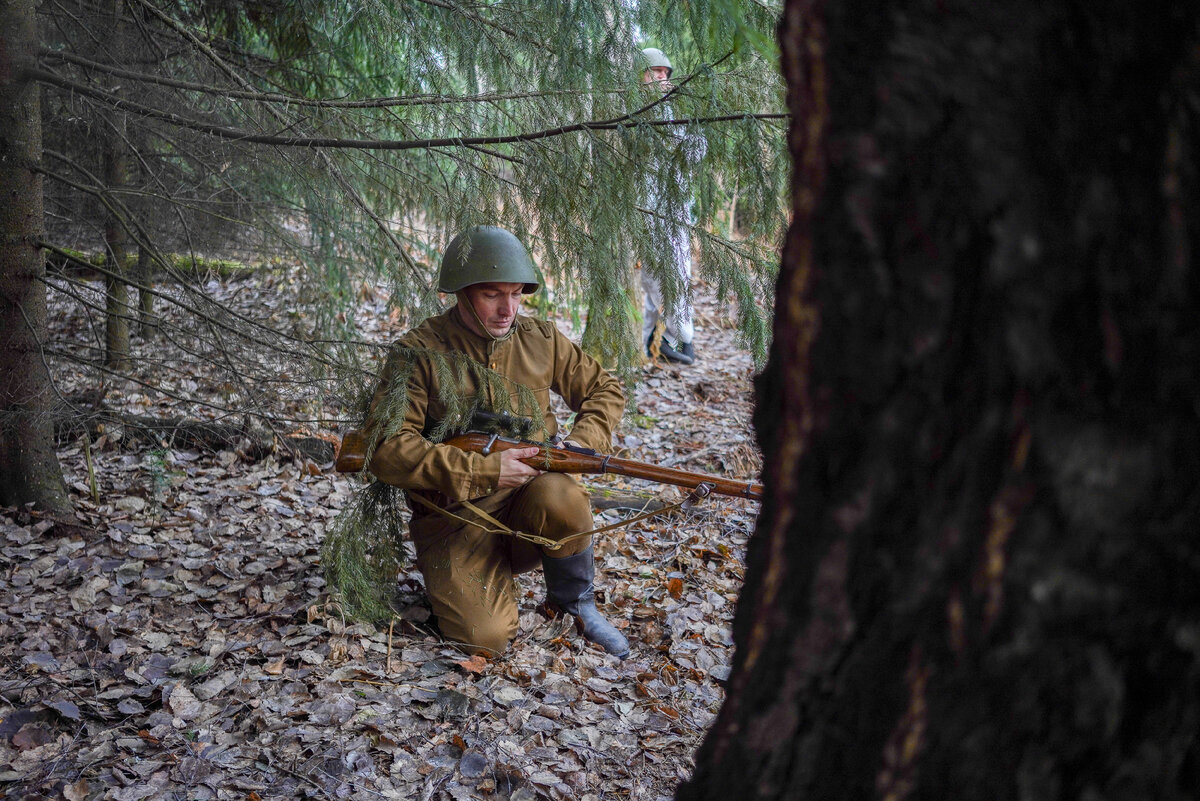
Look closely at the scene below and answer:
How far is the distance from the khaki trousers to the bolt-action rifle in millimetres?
149

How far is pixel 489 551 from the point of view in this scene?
4.27 m

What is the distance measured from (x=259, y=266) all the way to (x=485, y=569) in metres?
6.50

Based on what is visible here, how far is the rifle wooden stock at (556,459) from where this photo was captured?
381 centimetres

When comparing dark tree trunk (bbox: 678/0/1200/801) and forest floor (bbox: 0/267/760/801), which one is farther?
forest floor (bbox: 0/267/760/801)

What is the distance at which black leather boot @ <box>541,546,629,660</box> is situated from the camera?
163 inches

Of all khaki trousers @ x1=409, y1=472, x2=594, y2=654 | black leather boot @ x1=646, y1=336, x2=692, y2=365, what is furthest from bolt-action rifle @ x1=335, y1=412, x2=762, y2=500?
black leather boot @ x1=646, y1=336, x2=692, y2=365

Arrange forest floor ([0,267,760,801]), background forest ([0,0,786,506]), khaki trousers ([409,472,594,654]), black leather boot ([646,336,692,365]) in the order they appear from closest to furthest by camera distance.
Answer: forest floor ([0,267,760,801]) → background forest ([0,0,786,506]) → khaki trousers ([409,472,594,654]) → black leather boot ([646,336,692,365])

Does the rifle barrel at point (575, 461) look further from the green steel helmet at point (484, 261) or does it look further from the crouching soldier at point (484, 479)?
the green steel helmet at point (484, 261)

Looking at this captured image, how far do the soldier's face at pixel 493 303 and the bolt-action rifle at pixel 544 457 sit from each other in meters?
0.44

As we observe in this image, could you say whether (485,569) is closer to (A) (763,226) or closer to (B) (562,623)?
(B) (562,623)

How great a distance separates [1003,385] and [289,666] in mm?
3328

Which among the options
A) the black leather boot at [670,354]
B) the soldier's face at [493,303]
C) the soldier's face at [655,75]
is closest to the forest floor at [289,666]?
the soldier's face at [493,303]

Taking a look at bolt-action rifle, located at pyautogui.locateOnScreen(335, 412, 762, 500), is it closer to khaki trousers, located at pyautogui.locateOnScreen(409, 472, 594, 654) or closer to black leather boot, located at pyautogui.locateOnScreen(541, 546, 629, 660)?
khaki trousers, located at pyautogui.locateOnScreen(409, 472, 594, 654)

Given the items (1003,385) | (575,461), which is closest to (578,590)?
(575,461)
